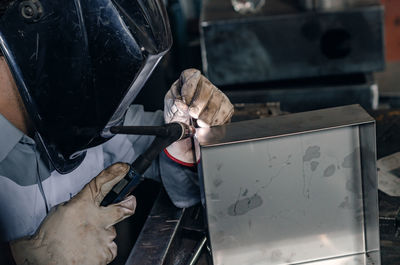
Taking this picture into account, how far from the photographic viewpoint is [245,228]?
93cm

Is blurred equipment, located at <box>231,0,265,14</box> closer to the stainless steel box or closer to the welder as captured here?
the welder

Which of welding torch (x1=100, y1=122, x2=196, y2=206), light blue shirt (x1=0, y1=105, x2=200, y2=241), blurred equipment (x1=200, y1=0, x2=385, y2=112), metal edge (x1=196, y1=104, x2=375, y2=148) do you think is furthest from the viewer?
blurred equipment (x1=200, y1=0, x2=385, y2=112)

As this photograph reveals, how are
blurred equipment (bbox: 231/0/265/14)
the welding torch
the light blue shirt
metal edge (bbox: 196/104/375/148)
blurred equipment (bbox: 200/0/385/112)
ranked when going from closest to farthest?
metal edge (bbox: 196/104/375/148)
the welding torch
the light blue shirt
blurred equipment (bbox: 200/0/385/112)
blurred equipment (bbox: 231/0/265/14)

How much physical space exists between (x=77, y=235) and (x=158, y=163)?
0.32 m

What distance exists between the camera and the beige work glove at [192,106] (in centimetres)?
109

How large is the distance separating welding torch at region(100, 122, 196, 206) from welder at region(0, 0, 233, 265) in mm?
33

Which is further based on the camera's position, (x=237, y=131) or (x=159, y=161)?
(x=159, y=161)

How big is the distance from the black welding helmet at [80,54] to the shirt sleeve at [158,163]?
10.2 inches

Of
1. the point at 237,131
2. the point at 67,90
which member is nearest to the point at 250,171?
the point at 237,131

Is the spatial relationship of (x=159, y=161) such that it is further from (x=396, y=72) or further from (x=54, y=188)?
(x=396, y=72)

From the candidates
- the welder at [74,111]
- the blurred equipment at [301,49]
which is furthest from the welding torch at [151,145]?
the blurred equipment at [301,49]

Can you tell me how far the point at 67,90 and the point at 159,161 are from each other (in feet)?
1.19

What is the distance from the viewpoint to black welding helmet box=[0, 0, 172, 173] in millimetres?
907

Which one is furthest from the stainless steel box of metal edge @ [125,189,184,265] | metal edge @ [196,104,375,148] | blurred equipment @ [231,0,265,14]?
blurred equipment @ [231,0,265,14]
